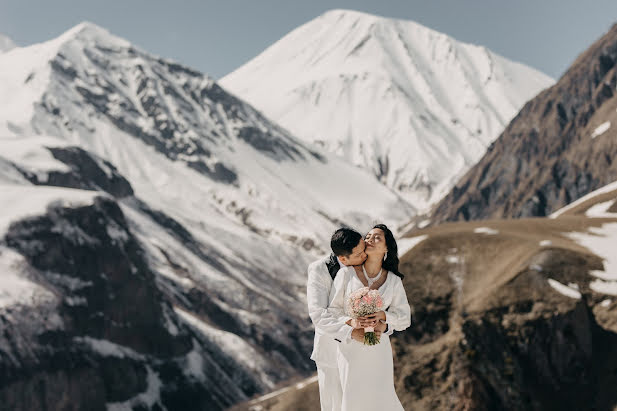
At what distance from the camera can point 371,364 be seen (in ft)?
42.6

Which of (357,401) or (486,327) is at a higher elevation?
(486,327)

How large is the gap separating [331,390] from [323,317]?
1439 millimetres

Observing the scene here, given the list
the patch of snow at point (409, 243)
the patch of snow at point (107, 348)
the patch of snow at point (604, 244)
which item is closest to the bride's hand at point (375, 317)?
the patch of snow at point (604, 244)

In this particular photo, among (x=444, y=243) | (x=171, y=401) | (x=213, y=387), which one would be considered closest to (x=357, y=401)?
(x=444, y=243)

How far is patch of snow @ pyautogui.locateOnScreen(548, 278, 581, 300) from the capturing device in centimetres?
6869

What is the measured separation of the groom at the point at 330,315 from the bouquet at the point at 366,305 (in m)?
0.13

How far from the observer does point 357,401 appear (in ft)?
42.4

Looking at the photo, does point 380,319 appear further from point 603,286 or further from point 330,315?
point 603,286

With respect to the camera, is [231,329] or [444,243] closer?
[444,243]

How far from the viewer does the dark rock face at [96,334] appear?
114812 mm

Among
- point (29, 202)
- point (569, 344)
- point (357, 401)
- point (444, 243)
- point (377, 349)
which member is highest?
point (29, 202)

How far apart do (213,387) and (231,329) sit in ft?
141

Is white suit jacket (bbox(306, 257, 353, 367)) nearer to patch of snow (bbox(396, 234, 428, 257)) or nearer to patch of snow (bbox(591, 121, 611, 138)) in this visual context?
patch of snow (bbox(396, 234, 428, 257))

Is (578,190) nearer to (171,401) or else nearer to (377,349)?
(171,401)
